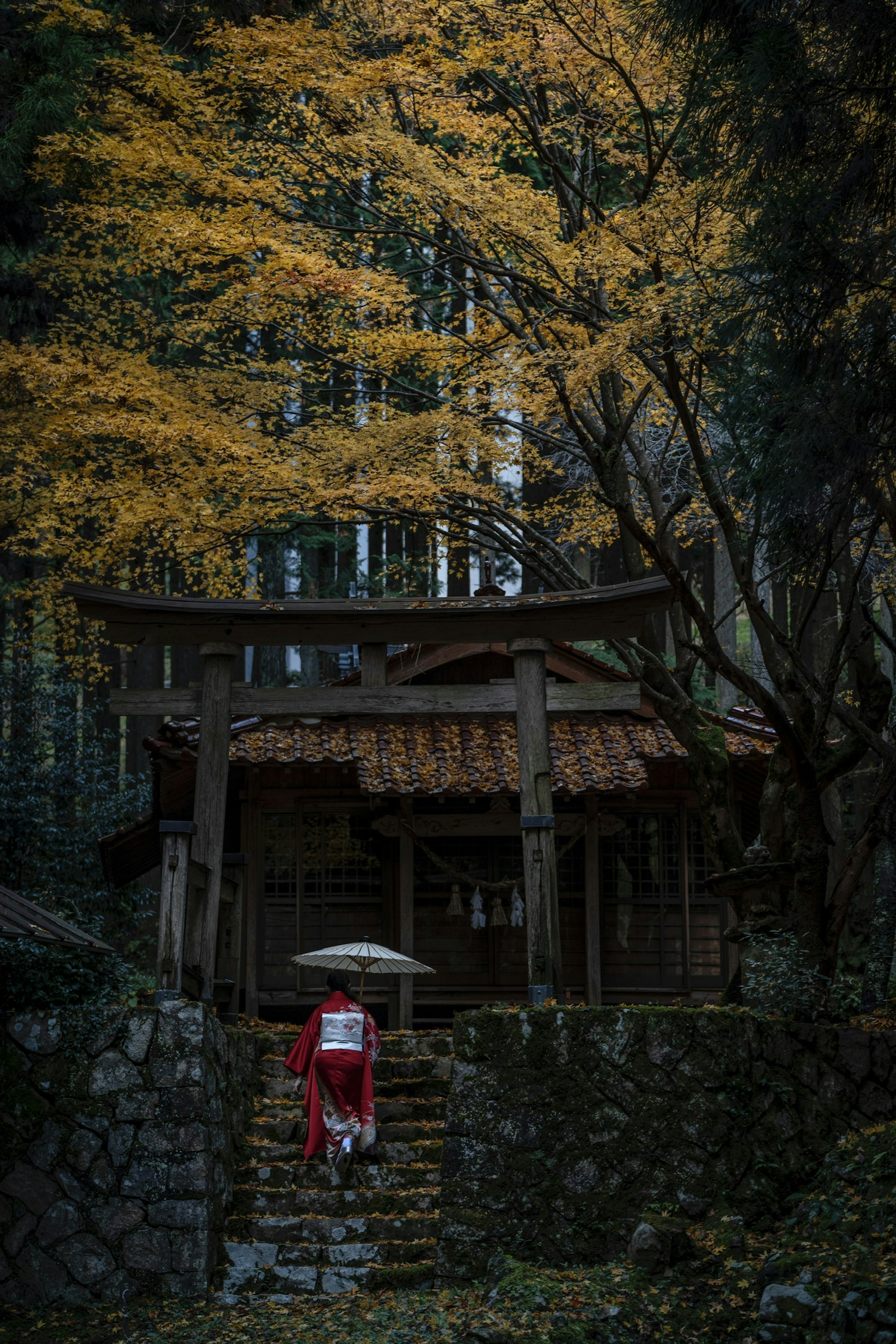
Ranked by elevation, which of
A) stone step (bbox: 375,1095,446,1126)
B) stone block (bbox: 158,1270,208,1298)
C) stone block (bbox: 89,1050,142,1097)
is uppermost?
stone block (bbox: 89,1050,142,1097)

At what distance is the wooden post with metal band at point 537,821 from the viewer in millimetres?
9236

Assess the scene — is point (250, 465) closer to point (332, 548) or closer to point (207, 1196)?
point (207, 1196)

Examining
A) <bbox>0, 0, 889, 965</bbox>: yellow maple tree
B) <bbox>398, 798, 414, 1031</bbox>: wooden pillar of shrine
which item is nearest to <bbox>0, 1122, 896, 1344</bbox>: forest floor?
<bbox>0, 0, 889, 965</bbox>: yellow maple tree

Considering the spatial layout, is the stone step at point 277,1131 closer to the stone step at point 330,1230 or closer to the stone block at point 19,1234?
the stone step at point 330,1230

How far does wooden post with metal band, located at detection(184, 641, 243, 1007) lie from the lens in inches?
372

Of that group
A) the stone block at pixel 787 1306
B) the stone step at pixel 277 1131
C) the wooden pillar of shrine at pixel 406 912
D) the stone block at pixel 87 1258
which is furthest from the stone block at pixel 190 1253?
the wooden pillar of shrine at pixel 406 912

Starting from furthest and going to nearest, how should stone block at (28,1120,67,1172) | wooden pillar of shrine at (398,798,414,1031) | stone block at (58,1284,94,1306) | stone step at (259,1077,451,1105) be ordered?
wooden pillar of shrine at (398,798,414,1031)
stone step at (259,1077,451,1105)
stone block at (28,1120,67,1172)
stone block at (58,1284,94,1306)

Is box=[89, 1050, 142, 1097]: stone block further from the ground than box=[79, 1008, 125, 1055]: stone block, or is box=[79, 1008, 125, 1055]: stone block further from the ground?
box=[79, 1008, 125, 1055]: stone block

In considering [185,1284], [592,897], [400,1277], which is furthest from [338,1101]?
[592,897]

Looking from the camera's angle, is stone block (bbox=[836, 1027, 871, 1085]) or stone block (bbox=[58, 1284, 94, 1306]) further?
stone block (bbox=[836, 1027, 871, 1085])

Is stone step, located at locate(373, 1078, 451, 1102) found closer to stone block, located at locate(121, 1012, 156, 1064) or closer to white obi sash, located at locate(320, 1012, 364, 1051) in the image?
white obi sash, located at locate(320, 1012, 364, 1051)

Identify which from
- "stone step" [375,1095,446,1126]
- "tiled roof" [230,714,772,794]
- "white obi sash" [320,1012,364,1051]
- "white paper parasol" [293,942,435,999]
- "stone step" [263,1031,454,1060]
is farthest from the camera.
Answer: "tiled roof" [230,714,772,794]

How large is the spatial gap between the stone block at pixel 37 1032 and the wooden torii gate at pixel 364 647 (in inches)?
54.3

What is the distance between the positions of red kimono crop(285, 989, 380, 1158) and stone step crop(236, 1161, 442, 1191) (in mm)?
123
